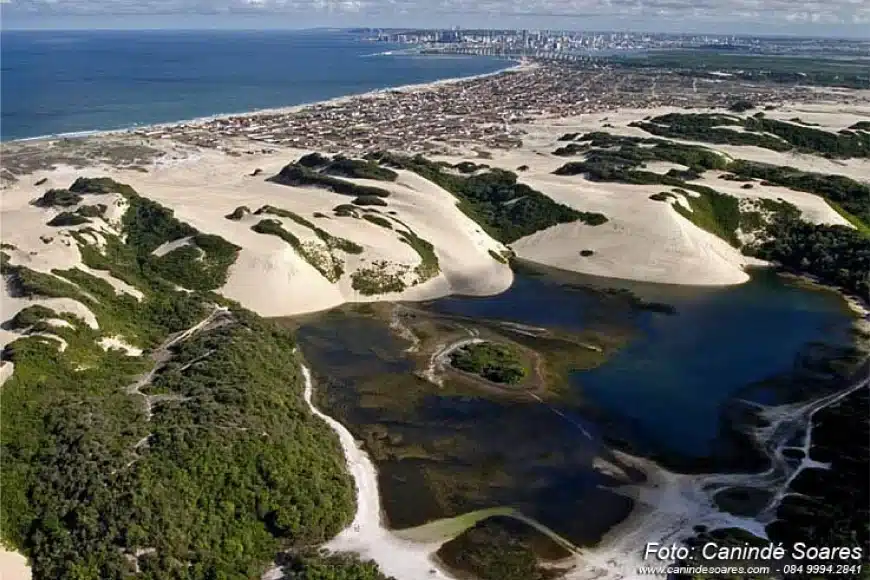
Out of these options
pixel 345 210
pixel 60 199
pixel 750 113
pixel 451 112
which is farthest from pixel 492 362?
pixel 750 113

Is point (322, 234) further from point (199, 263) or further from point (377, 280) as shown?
point (199, 263)

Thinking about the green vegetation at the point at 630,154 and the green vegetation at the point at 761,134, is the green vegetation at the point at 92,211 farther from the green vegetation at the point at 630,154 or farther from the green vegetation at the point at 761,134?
the green vegetation at the point at 761,134

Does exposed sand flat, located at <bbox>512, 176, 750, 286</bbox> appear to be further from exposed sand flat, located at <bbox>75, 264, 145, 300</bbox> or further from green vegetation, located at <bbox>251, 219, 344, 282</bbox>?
exposed sand flat, located at <bbox>75, 264, 145, 300</bbox>

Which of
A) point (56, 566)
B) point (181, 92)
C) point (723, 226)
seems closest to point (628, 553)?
point (56, 566)

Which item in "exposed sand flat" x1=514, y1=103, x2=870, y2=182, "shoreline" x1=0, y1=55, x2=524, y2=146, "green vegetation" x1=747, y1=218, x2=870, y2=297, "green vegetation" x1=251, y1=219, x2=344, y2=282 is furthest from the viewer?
"shoreline" x1=0, y1=55, x2=524, y2=146

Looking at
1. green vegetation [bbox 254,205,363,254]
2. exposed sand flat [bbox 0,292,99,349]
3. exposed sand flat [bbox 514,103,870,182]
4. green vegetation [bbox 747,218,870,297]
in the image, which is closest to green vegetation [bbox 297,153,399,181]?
green vegetation [bbox 254,205,363,254]
